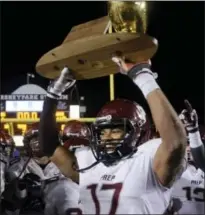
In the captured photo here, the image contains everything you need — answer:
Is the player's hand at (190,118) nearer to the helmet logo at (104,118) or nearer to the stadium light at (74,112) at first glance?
the helmet logo at (104,118)

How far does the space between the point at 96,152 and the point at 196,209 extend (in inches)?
50.2

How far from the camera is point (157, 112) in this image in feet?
6.48

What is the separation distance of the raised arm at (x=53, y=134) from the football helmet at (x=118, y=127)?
223 millimetres

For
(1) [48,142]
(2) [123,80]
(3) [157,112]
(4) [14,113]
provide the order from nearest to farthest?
(3) [157,112], (1) [48,142], (4) [14,113], (2) [123,80]

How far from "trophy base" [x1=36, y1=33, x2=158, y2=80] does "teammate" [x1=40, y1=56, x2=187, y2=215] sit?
0.05 m

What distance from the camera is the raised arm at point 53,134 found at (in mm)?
2586

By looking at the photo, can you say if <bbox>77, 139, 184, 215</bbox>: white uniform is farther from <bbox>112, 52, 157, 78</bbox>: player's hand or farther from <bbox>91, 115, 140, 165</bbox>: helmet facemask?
<bbox>112, 52, 157, 78</bbox>: player's hand

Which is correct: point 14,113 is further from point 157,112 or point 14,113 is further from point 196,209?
point 157,112

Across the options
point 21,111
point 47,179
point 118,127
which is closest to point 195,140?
point 118,127

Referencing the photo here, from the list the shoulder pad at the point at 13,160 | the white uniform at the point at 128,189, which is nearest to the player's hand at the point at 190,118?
the white uniform at the point at 128,189

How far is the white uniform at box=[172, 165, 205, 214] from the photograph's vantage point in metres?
3.37

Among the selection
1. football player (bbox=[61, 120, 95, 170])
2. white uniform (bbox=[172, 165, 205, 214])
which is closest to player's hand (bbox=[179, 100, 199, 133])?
white uniform (bbox=[172, 165, 205, 214])

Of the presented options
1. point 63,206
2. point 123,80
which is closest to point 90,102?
point 123,80

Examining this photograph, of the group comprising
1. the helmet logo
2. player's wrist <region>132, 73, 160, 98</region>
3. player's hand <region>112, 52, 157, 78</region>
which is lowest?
the helmet logo
